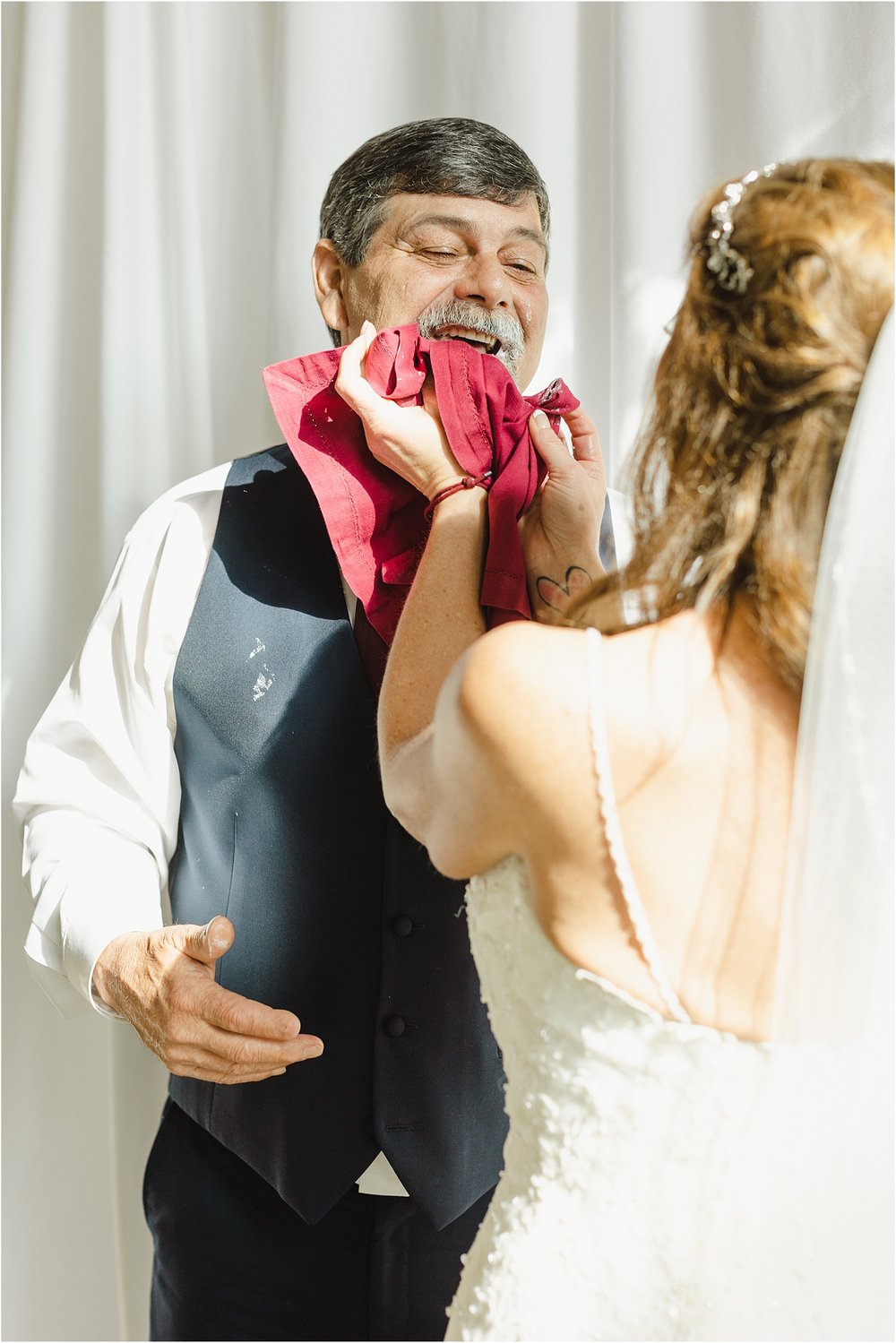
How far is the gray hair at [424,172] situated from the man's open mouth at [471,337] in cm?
14

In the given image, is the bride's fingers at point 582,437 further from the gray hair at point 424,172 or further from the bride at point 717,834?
the bride at point 717,834

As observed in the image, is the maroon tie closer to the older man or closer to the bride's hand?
the older man

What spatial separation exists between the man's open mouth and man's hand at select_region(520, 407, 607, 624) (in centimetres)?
25

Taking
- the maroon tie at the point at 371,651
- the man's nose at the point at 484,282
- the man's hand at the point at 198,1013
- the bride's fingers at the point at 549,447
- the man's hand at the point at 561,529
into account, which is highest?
the man's nose at the point at 484,282

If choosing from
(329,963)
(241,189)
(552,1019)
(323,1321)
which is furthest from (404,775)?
(241,189)

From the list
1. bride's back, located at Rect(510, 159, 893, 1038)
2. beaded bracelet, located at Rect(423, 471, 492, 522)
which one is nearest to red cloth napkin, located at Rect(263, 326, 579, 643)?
beaded bracelet, located at Rect(423, 471, 492, 522)

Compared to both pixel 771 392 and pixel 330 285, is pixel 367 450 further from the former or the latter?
pixel 771 392

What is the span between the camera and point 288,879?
1.26m

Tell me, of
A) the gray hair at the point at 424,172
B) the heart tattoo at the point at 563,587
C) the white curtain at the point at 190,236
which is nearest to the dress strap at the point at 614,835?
the heart tattoo at the point at 563,587

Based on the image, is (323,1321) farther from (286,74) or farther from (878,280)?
(286,74)

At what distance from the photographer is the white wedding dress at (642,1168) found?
0.81 m

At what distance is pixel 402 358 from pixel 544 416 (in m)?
0.15

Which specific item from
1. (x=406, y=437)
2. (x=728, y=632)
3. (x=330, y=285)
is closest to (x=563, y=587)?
(x=406, y=437)

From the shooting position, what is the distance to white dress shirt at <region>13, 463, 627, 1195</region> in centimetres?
131
